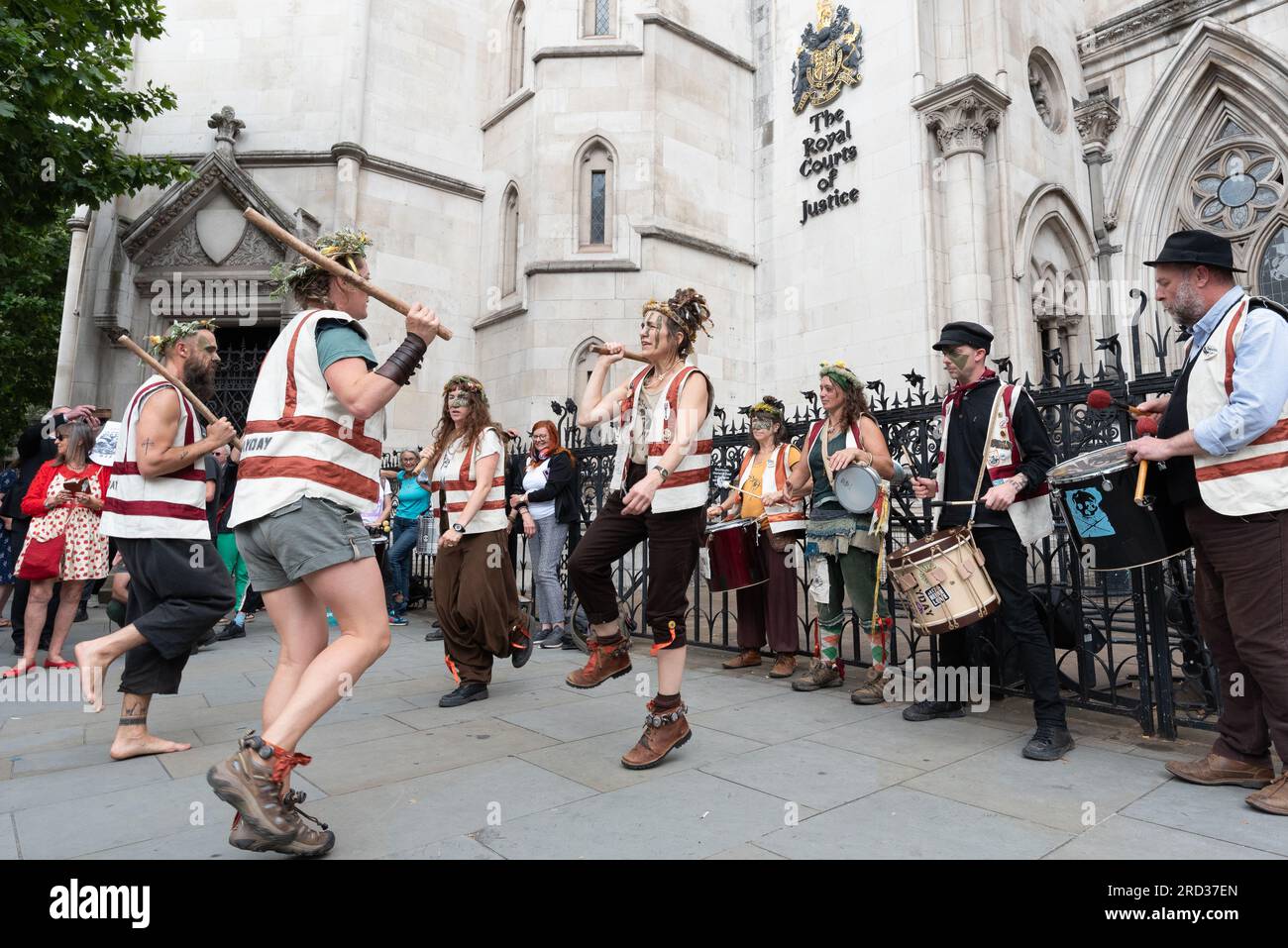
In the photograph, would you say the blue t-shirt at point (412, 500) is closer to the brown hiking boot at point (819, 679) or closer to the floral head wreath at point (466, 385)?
the floral head wreath at point (466, 385)

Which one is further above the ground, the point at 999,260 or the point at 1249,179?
the point at 1249,179

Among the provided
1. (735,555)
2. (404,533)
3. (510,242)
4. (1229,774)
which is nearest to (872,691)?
(735,555)

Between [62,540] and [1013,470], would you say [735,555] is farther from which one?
[62,540]

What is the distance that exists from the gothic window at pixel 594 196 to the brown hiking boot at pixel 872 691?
446 inches

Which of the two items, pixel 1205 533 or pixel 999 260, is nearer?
pixel 1205 533

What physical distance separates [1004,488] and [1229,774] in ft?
5.28

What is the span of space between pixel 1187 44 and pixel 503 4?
14.3 meters

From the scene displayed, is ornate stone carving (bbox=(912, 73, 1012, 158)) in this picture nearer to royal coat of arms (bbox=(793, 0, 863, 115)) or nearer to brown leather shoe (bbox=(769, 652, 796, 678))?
royal coat of arms (bbox=(793, 0, 863, 115))

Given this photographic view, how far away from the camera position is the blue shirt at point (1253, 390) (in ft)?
10.1

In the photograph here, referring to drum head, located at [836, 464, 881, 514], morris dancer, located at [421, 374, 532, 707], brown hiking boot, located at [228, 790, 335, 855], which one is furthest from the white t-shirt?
brown hiking boot, located at [228, 790, 335, 855]

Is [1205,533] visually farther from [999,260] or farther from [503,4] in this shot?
[503,4]

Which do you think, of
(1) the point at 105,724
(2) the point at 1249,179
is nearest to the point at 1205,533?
(1) the point at 105,724

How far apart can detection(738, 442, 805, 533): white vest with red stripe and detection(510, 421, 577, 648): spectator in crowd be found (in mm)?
2151
